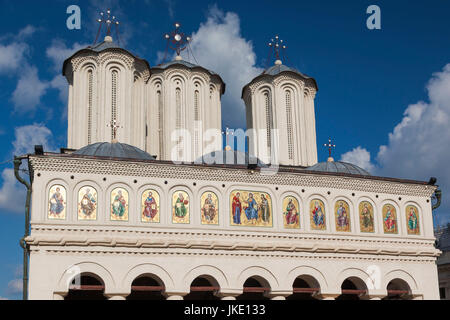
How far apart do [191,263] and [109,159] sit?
5.20 metres

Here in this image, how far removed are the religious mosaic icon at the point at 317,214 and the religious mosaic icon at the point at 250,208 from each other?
197cm

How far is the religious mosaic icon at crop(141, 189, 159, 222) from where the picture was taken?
25359 millimetres

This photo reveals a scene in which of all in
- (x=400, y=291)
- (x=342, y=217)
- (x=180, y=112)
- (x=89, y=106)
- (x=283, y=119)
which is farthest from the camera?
(x=283, y=119)

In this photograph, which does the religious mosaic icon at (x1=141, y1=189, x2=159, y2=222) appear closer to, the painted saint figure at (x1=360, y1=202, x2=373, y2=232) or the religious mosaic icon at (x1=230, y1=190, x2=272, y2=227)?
the religious mosaic icon at (x1=230, y1=190, x2=272, y2=227)

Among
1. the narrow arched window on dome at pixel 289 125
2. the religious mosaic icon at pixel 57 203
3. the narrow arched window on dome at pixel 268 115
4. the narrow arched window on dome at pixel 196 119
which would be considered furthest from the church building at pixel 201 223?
the narrow arched window on dome at pixel 268 115

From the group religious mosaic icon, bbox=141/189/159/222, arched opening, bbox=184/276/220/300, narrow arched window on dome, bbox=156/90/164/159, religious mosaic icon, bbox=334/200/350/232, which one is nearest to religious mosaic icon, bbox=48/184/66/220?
religious mosaic icon, bbox=141/189/159/222

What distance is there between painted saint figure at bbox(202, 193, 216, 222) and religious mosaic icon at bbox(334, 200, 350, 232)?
18.4 ft

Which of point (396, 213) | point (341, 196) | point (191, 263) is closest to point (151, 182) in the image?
point (191, 263)

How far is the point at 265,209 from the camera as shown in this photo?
88.8 ft

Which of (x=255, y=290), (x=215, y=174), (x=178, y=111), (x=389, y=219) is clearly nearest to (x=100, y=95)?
(x=178, y=111)

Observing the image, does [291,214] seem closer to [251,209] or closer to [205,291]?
[251,209]

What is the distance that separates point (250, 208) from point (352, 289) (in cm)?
716

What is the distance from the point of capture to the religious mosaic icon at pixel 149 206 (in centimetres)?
2536

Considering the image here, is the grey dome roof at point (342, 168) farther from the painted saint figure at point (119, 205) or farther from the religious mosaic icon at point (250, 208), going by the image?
the painted saint figure at point (119, 205)
